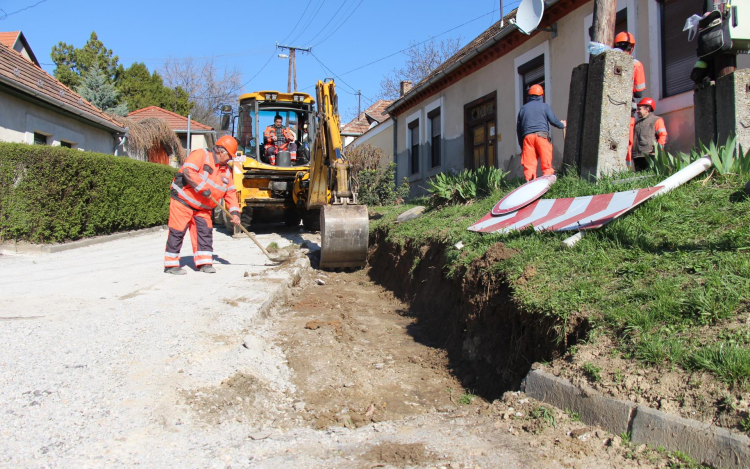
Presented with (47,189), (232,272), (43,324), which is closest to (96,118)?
(47,189)

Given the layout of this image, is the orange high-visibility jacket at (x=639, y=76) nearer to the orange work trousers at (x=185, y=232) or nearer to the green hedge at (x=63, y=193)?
the orange work trousers at (x=185, y=232)

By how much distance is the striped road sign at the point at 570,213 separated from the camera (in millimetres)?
4219

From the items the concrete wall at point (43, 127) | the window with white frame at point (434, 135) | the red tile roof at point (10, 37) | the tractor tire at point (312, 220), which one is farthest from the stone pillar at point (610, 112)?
the red tile roof at point (10, 37)

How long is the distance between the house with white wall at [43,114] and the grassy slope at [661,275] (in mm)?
12240

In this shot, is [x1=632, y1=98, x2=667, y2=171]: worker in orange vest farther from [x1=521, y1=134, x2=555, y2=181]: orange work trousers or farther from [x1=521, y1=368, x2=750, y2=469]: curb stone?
[x1=521, y1=368, x2=750, y2=469]: curb stone

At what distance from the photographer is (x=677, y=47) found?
8102 mm

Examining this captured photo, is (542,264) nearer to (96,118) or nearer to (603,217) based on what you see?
(603,217)

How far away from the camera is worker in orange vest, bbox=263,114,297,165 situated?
38.6 feet

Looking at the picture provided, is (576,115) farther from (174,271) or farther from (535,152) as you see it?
(174,271)

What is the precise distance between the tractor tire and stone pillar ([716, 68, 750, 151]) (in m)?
8.44

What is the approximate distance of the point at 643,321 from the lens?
2.77 m

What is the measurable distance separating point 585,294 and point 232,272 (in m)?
5.25

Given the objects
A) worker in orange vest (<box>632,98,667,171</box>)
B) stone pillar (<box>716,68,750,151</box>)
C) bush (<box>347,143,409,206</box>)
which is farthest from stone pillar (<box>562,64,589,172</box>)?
bush (<box>347,143,409,206</box>)

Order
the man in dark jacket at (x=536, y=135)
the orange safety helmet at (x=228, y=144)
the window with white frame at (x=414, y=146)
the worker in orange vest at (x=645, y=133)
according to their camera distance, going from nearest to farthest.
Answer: the worker in orange vest at (x=645, y=133) → the man in dark jacket at (x=536, y=135) → the orange safety helmet at (x=228, y=144) → the window with white frame at (x=414, y=146)
